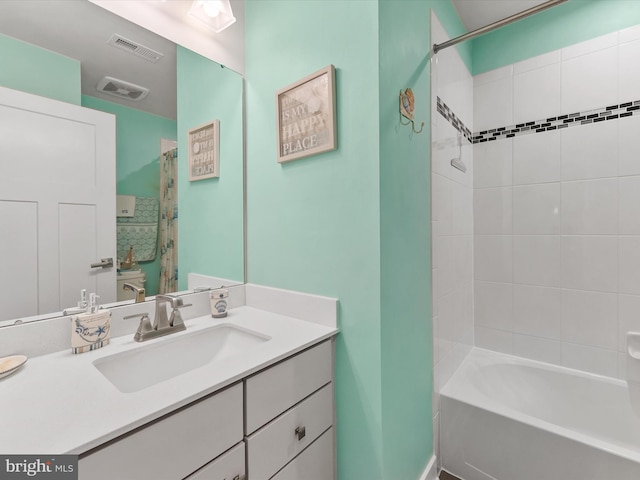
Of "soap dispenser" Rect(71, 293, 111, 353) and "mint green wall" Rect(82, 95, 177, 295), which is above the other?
"mint green wall" Rect(82, 95, 177, 295)

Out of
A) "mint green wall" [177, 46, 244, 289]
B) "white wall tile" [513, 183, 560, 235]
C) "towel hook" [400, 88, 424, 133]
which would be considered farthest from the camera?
"white wall tile" [513, 183, 560, 235]

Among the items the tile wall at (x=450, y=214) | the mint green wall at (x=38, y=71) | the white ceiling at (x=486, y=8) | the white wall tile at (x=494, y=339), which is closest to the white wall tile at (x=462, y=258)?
the tile wall at (x=450, y=214)

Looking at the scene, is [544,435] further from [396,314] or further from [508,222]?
[508,222]

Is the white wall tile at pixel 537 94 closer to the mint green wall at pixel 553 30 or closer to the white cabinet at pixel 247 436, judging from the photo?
the mint green wall at pixel 553 30

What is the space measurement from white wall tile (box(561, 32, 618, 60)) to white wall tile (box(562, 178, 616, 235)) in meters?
0.76

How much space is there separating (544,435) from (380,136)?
1443 mm

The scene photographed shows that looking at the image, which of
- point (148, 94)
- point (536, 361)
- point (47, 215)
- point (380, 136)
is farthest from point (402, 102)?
point (536, 361)

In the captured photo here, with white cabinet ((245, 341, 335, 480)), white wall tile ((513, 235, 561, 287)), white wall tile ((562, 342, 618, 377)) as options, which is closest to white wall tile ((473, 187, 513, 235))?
white wall tile ((513, 235, 561, 287))

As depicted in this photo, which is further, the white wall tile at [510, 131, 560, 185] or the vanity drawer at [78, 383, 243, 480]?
the white wall tile at [510, 131, 560, 185]

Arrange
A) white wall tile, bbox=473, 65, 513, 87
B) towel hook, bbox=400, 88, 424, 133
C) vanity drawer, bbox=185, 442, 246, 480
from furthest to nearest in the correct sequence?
white wall tile, bbox=473, 65, 513, 87 < towel hook, bbox=400, 88, 424, 133 < vanity drawer, bbox=185, 442, 246, 480

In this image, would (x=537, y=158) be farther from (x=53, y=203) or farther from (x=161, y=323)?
(x=53, y=203)

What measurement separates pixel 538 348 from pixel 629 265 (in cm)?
71

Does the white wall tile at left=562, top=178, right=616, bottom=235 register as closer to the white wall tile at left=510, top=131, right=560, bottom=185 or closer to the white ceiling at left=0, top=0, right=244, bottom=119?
the white wall tile at left=510, top=131, right=560, bottom=185

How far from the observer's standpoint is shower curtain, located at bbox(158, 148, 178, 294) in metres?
1.21
